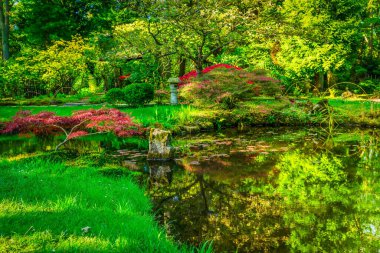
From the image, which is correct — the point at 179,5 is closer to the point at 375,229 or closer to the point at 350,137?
the point at 350,137

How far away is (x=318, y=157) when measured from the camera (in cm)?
879

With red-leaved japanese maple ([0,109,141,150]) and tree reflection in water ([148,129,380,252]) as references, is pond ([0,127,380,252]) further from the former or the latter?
red-leaved japanese maple ([0,109,141,150])

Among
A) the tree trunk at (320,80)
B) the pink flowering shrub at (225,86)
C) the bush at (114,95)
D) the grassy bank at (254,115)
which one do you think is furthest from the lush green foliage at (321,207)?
the tree trunk at (320,80)

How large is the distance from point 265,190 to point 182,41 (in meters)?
11.5

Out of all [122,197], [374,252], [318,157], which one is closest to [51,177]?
[122,197]

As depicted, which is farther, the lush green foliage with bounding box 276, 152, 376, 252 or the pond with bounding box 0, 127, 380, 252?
the pond with bounding box 0, 127, 380, 252

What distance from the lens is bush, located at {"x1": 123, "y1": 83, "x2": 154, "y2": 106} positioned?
49.7 feet

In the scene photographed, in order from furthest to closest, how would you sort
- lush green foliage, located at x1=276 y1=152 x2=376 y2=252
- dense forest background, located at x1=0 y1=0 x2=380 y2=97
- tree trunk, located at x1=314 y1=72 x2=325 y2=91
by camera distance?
tree trunk, located at x1=314 y1=72 x2=325 y2=91 < dense forest background, located at x1=0 y1=0 x2=380 y2=97 < lush green foliage, located at x1=276 y1=152 x2=376 y2=252

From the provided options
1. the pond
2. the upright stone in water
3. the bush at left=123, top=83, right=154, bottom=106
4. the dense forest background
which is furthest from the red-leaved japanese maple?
the dense forest background

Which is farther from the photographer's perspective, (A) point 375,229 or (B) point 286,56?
(B) point 286,56

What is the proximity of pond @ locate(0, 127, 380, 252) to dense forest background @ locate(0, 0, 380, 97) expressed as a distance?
4.07 metres

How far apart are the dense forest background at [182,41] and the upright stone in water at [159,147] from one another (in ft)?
19.8

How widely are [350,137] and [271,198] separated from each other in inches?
276

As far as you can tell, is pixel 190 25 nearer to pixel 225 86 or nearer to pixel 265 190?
pixel 225 86
